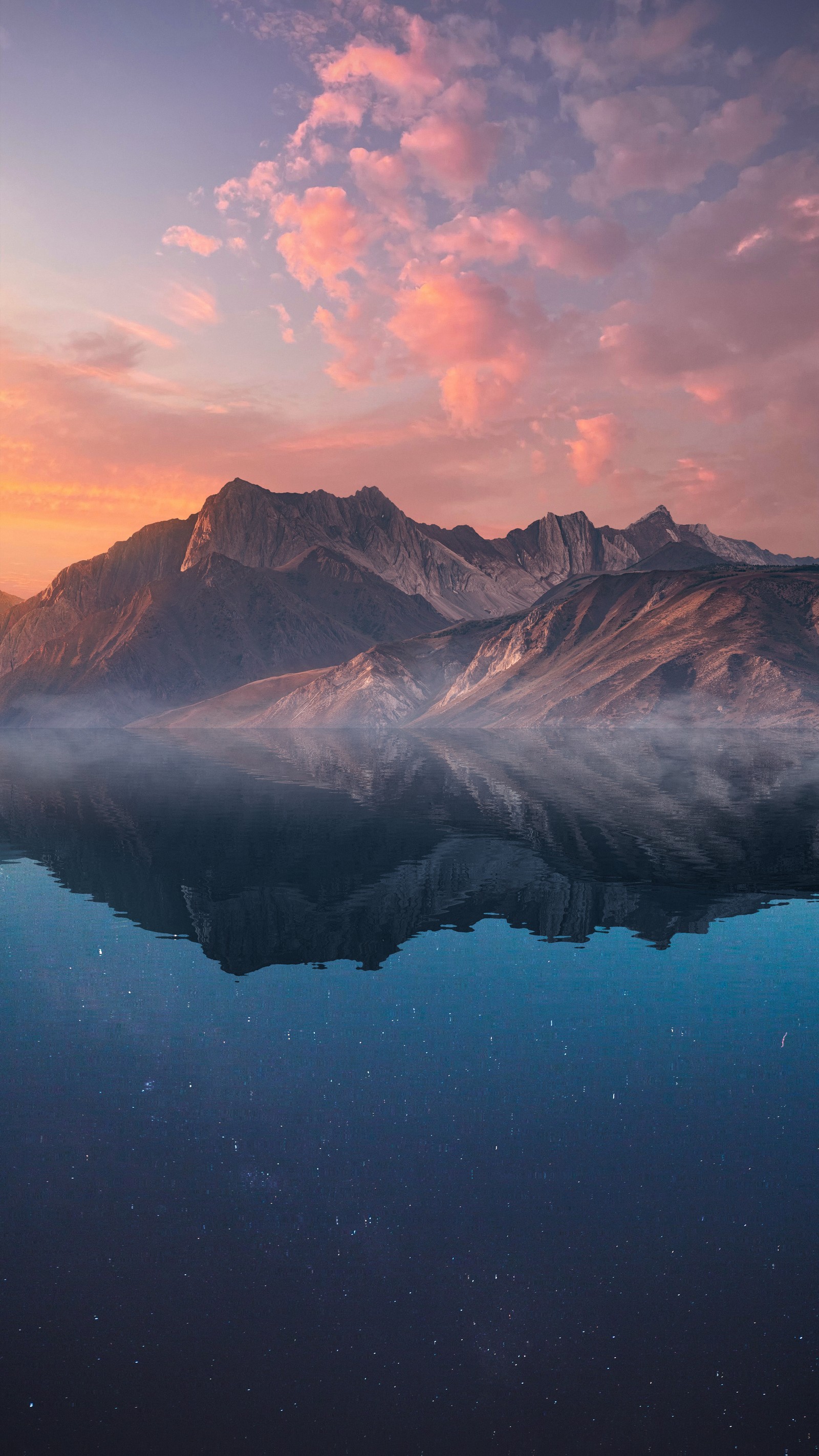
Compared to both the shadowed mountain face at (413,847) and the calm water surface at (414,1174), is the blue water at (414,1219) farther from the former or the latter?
Answer: the shadowed mountain face at (413,847)

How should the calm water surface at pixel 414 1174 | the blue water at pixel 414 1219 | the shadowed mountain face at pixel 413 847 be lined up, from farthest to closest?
the shadowed mountain face at pixel 413 847 < the calm water surface at pixel 414 1174 < the blue water at pixel 414 1219

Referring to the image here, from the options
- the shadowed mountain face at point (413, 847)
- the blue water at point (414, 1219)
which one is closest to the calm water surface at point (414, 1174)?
the blue water at point (414, 1219)

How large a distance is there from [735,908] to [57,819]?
64.3m

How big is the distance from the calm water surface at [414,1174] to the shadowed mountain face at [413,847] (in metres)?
0.65

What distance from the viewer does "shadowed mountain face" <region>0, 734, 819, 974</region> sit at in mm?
44531

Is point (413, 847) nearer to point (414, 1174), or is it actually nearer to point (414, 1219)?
point (414, 1174)

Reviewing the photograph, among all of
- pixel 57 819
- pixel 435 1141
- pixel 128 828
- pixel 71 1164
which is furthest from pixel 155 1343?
pixel 57 819

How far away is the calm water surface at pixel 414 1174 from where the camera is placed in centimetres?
1384

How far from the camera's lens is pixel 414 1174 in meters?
19.9

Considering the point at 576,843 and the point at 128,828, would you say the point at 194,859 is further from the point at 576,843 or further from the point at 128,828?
the point at 576,843

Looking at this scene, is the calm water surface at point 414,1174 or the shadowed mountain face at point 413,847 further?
the shadowed mountain face at point 413,847

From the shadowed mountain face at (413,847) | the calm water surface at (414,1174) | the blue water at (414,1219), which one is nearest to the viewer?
the blue water at (414,1219)

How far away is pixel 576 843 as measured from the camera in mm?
65688

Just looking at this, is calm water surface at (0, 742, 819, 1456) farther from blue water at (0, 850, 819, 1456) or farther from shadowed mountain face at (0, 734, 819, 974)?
shadowed mountain face at (0, 734, 819, 974)
